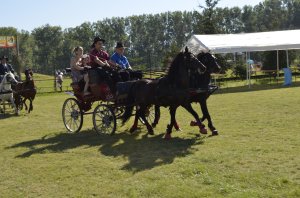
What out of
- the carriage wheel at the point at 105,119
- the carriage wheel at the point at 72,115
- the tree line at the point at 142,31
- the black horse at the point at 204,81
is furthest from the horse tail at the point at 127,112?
the tree line at the point at 142,31

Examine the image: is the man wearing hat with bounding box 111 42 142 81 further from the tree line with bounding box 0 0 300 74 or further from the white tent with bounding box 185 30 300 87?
the tree line with bounding box 0 0 300 74

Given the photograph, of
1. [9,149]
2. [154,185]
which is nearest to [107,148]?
[9,149]

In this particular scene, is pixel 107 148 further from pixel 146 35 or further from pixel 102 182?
pixel 146 35

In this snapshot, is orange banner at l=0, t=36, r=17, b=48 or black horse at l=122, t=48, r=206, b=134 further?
orange banner at l=0, t=36, r=17, b=48

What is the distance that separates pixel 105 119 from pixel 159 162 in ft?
11.1

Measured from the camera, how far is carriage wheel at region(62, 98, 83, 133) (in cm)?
1114

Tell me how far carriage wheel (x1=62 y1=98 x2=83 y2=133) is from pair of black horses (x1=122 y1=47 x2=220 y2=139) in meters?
1.37

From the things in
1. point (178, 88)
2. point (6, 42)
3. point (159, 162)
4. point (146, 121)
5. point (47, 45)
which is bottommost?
point (159, 162)

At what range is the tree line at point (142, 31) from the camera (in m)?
99.8

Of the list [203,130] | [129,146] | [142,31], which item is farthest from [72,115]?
[142,31]

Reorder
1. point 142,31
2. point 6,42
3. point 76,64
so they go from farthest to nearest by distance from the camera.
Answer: point 142,31, point 6,42, point 76,64

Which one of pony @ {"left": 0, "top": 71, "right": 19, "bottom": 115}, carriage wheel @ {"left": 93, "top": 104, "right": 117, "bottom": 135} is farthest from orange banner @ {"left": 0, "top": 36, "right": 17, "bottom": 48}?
carriage wheel @ {"left": 93, "top": 104, "right": 117, "bottom": 135}

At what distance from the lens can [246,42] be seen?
1041 inches

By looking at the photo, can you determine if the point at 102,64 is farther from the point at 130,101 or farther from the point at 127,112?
the point at 127,112
